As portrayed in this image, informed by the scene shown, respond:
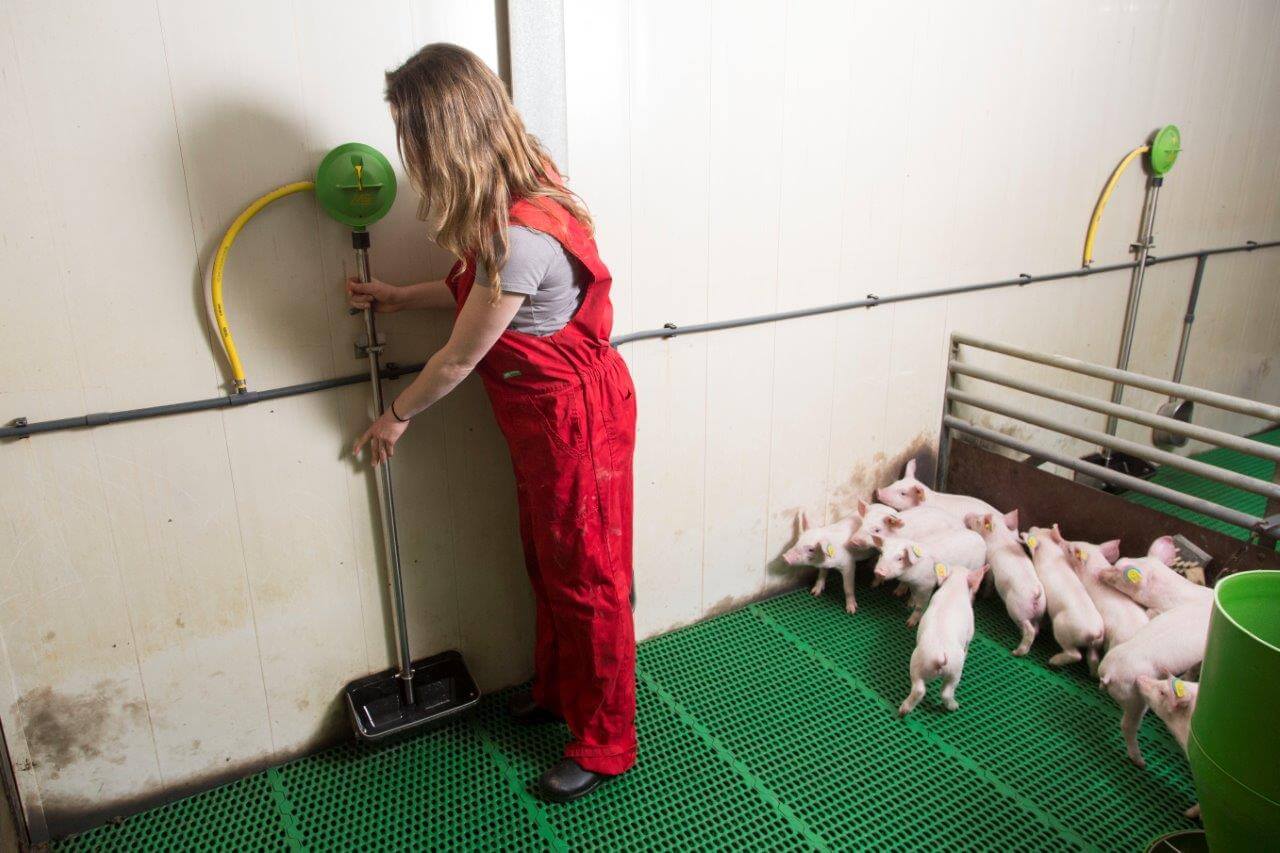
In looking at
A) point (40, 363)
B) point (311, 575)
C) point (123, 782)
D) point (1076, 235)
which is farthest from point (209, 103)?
point (1076, 235)

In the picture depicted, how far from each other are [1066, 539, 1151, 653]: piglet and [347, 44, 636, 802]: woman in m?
1.49

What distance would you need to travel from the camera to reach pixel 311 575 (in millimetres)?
2150

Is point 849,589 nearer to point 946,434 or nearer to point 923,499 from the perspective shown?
point 923,499

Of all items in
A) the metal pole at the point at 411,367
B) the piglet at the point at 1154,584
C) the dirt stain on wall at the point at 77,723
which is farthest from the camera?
the piglet at the point at 1154,584

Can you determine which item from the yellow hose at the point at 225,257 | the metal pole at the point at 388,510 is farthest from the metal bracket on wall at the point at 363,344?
the yellow hose at the point at 225,257

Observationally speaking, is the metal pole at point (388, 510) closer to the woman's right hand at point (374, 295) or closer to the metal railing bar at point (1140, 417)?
the woman's right hand at point (374, 295)

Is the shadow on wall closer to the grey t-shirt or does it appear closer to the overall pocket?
the overall pocket

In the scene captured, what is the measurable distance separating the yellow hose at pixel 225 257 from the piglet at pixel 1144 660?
235 cm

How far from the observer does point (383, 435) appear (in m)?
1.99

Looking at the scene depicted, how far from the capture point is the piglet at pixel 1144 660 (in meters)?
2.21

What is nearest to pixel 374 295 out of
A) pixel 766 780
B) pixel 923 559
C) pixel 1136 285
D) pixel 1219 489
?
pixel 766 780

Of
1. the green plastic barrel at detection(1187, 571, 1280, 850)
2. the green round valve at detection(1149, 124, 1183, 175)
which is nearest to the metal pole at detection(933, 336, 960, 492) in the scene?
the green round valve at detection(1149, 124, 1183, 175)

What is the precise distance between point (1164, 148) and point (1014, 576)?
2.16m

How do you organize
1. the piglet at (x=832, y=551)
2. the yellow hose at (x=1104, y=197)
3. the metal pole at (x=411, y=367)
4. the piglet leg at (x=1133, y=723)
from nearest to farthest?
the metal pole at (x=411, y=367) < the piglet leg at (x=1133, y=723) < the piglet at (x=832, y=551) < the yellow hose at (x=1104, y=197)
